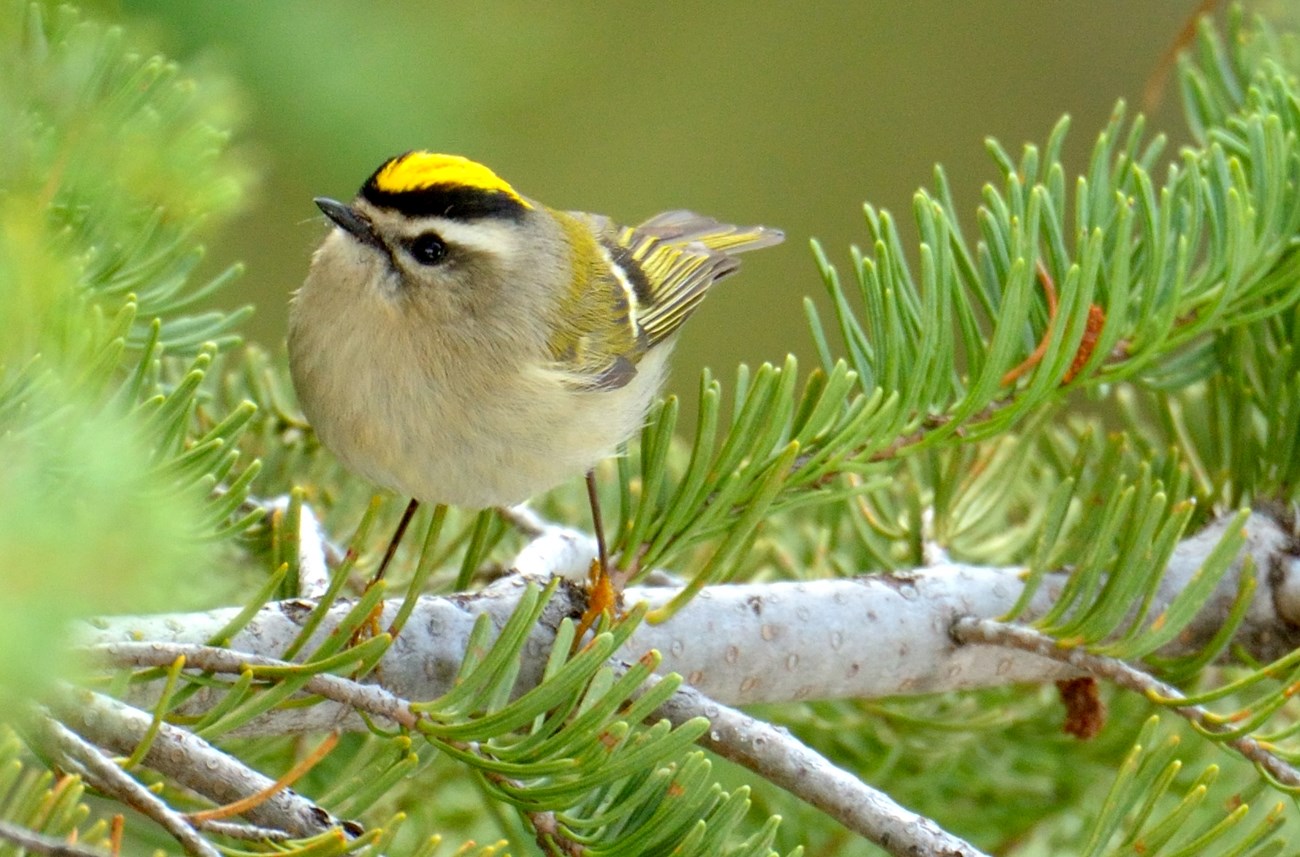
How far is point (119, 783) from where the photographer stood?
644mm

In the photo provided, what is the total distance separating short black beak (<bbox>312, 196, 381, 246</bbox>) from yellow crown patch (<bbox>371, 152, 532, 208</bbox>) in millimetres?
41

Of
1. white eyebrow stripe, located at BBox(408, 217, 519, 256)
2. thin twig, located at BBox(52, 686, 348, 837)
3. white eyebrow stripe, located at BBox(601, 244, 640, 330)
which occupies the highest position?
white eyebrow stripe, located at BBox(601, 244, 640, 330)

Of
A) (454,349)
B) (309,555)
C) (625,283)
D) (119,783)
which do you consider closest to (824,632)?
(309,555)

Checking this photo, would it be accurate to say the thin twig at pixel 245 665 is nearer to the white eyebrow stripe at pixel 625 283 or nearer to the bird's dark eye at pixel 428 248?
the bird's dark eye at pixel 428 248

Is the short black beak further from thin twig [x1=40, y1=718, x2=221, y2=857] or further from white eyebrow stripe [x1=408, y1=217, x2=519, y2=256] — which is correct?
thin twig [x1=40, y1=718, x2=221, y2=857]

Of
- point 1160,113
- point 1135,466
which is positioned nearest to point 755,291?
point 1160,113

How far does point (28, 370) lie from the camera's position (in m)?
0.68

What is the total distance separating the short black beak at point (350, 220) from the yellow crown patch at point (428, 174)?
1.6 inches

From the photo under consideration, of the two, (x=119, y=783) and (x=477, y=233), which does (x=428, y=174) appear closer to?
(x=477, y=233)

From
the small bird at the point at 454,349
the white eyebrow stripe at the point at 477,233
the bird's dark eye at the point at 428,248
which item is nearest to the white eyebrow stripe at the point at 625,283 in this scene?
the small bird at the point at 454,349

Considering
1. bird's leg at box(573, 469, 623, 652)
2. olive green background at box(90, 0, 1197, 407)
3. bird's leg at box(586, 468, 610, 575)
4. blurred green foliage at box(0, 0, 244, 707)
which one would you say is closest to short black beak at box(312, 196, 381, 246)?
blurred green foliage at box(0, 0, 244, 707)

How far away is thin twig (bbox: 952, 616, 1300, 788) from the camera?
3.22 ft

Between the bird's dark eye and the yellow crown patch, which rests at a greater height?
the yellow crown patch

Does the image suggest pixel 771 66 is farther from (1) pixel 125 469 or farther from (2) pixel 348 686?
(1) pixel 125 469
